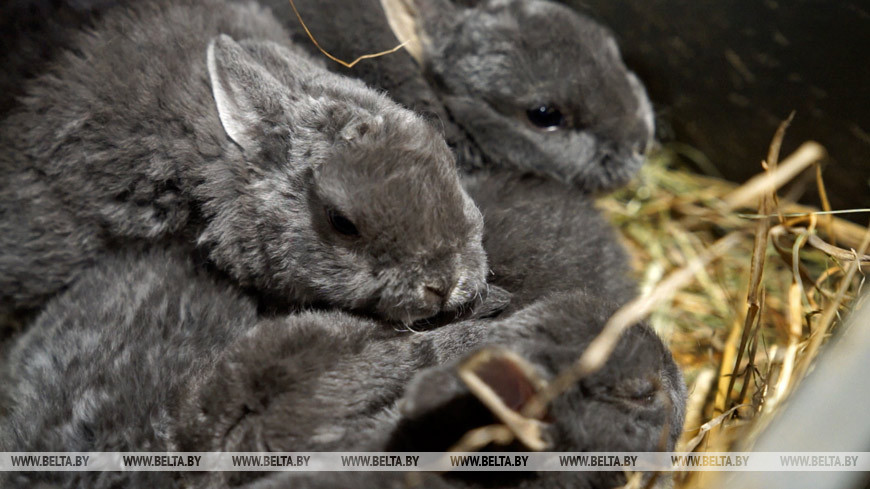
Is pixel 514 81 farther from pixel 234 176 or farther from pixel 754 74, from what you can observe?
pixel 234 176

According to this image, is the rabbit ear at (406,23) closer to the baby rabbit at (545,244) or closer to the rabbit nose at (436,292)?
the baby rabbit at (545,244)

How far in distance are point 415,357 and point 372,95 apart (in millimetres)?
979

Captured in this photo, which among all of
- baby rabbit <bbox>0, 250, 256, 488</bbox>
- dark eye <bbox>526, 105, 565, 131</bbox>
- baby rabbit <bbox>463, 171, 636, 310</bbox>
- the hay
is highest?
baby rabbit <bbox>0, 250, 256, 488</bbox>

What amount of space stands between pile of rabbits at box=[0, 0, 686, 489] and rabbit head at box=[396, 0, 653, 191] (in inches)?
14.3

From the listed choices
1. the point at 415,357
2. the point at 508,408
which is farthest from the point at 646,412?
the point at 415,357

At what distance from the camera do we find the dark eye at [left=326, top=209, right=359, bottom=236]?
88.6 inches

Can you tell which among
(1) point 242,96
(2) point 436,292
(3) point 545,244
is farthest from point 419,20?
(2) point 436,292

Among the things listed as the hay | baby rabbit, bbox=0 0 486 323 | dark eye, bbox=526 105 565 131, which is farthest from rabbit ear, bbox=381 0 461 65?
the hay

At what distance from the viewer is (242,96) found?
2.44m

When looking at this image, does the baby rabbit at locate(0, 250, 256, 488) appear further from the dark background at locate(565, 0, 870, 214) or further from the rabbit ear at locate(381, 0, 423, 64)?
the dark background at locate(565, 0, 870, 214)

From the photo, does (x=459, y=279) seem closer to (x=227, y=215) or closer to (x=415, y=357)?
(x=415, y=357)

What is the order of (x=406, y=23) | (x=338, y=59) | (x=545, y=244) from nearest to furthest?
(x=545, y=244) < (x=338, y=59) < (x=406, y=23)

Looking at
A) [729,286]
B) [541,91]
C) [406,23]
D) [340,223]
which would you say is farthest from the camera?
[729,286]

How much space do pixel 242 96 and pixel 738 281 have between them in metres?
2.53
